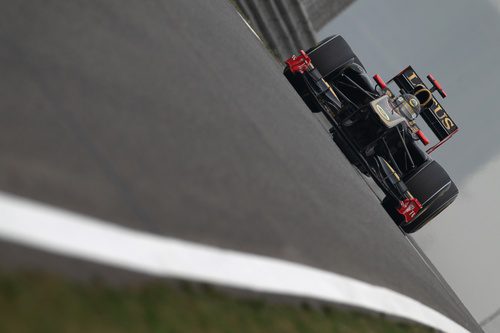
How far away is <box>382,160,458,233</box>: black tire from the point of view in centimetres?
932

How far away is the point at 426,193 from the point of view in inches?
366

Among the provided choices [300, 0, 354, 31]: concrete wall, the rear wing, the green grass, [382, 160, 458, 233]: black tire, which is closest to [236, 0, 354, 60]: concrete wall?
[300, 0, 354, 31]: concrete wall

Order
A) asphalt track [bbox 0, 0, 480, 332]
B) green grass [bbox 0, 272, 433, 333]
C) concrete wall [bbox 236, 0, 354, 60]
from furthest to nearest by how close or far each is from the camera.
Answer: concrete wall [bbox 236, 0, 354, 60] → asphalt track [bbox 0, 0, 480, 332] → green grass [bbox 0, 272, 433, 333]

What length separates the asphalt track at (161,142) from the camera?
3029 millimetres

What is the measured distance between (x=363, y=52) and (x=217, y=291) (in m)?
11.6

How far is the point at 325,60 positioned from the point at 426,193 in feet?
7.76

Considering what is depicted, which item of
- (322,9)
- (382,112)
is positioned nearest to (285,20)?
(322,9)

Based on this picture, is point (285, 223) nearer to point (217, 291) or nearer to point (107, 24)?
point (217, 291)

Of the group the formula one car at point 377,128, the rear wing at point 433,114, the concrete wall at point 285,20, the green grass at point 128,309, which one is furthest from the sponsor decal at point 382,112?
the green grass at point 128,309

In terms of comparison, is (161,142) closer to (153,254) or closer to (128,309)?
(153,254)

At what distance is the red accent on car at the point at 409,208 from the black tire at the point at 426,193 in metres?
0.18

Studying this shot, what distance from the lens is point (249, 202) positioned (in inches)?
169

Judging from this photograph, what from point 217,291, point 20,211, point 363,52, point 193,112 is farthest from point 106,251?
point 363,52

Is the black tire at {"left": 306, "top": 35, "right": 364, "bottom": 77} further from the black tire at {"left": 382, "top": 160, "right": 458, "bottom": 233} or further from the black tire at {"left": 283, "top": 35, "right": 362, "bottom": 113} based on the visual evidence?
the black tire at {"left": 382, "top": 160, "right": 458, "bottom": 233}
